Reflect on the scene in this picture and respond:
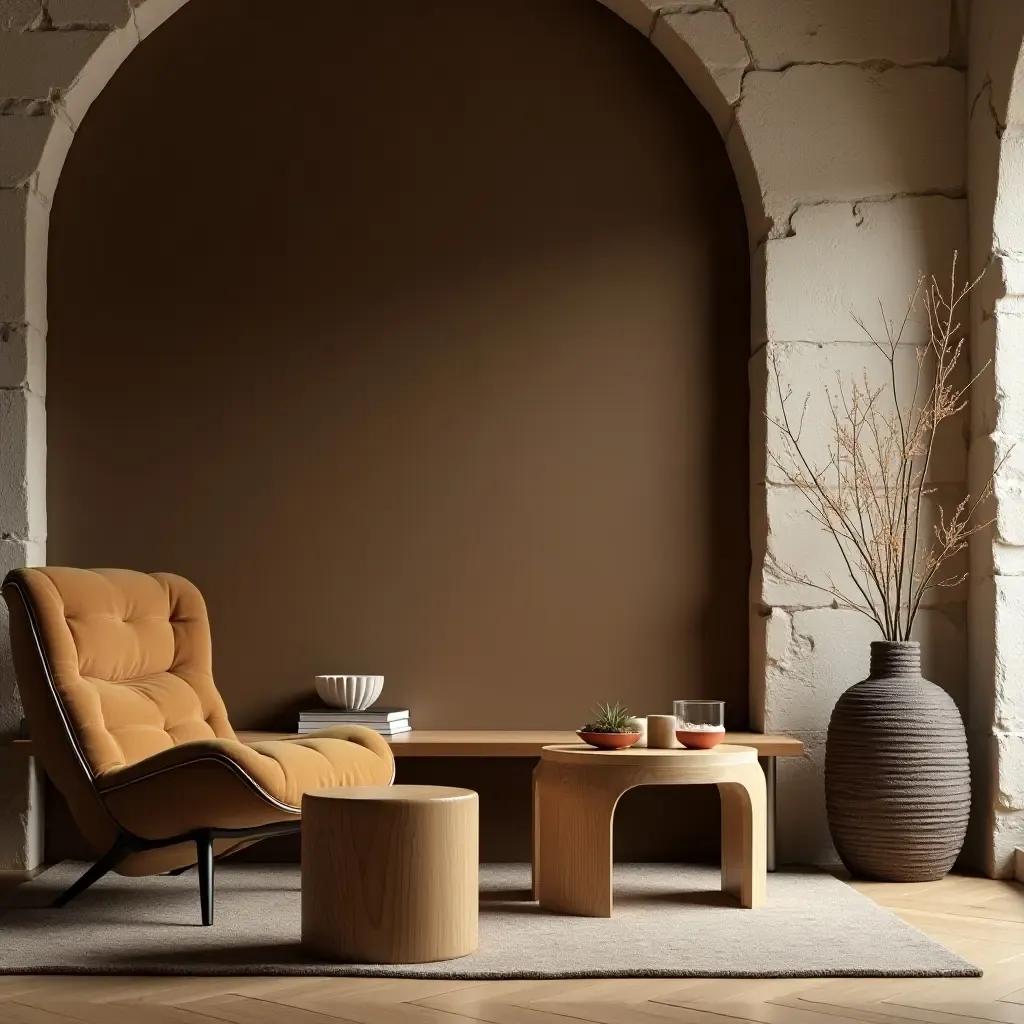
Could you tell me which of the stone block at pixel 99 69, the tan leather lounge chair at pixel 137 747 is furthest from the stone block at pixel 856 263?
the stone block at pixel 99 69

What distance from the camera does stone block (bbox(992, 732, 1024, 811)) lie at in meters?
4.07

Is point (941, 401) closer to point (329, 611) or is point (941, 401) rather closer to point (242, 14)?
point (329, 611)

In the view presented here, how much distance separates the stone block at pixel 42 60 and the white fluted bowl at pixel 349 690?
6.73 feet

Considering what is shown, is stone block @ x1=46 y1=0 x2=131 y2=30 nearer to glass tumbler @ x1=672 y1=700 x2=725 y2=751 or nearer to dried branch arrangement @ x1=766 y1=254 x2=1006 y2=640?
dried branch arrangement @ x1=766 y1=254 x2=1006 y2=640

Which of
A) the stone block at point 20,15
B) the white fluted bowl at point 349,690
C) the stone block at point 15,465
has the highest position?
the stone block at point 20,15

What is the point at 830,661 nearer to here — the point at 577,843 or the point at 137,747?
the point at 577,843

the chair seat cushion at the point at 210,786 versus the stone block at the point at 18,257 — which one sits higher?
the stone block at the point at 18,257

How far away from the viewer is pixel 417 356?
4449 millimetres

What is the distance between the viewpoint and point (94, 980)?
274 centimetres

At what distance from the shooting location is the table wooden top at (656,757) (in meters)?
3.32

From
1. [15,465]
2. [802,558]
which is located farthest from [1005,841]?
[15,465]

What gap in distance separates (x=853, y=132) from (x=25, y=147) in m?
2.65

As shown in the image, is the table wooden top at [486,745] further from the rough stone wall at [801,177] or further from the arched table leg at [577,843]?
the arched table leg at [577,843]

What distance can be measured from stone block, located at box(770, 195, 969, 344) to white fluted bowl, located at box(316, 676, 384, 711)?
5.60 ft
